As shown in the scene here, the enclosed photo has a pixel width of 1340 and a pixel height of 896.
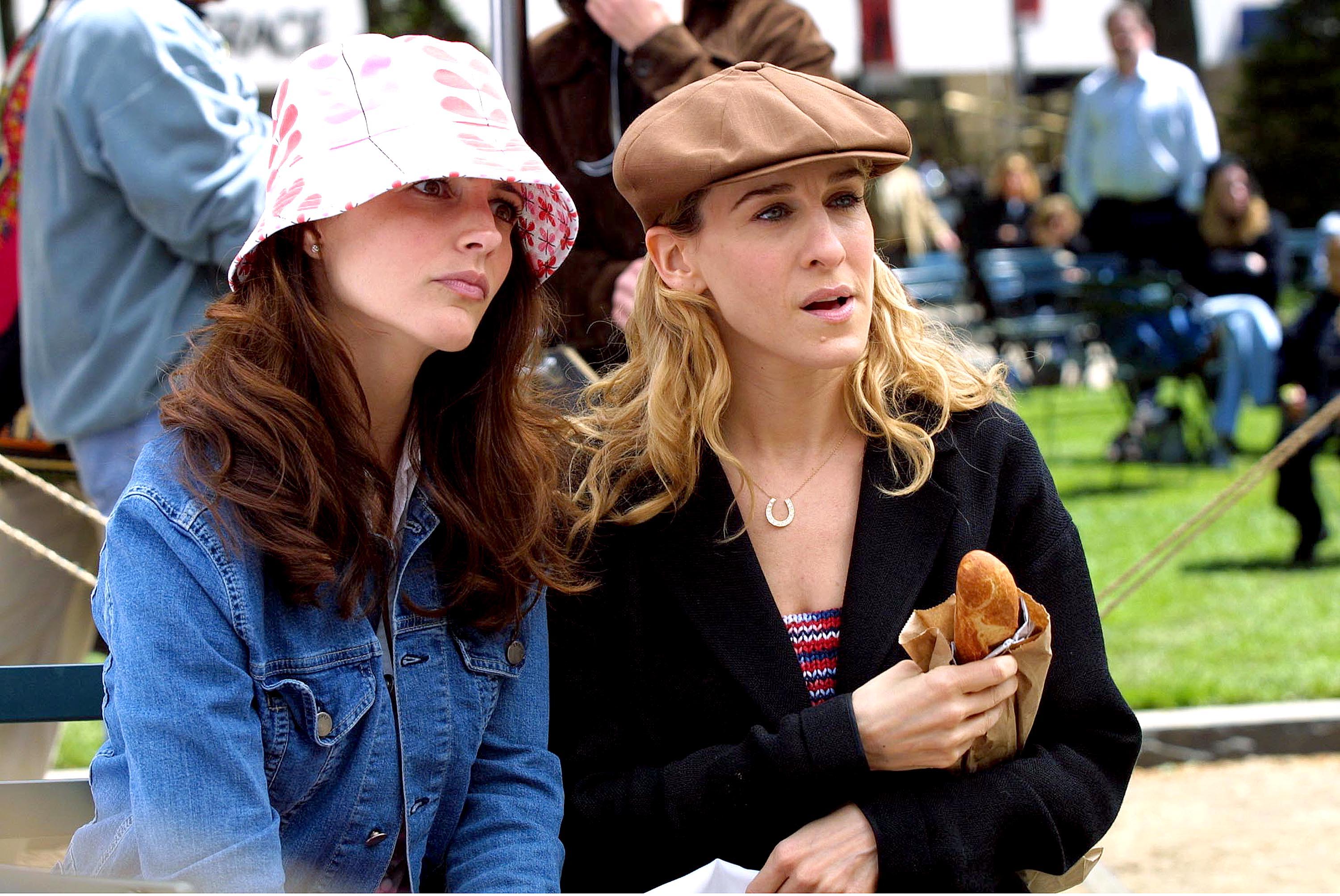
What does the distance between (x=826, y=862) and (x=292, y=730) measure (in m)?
0.70

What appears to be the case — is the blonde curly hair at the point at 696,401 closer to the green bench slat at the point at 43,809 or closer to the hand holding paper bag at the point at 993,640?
the hand holding paper bag at the point at 993,640

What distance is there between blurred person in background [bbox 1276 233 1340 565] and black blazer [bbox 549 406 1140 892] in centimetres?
485

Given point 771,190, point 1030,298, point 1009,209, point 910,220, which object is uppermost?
point 771,190

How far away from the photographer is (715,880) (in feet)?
6.12

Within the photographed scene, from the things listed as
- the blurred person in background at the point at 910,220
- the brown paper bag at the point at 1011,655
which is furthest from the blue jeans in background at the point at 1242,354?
the brown paper bag at the point at 1011,655

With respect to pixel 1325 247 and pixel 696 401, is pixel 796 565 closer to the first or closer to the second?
pixel 696 401

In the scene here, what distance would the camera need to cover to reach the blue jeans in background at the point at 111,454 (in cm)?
314

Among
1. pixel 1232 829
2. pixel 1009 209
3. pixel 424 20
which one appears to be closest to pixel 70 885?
pixel 1232 829

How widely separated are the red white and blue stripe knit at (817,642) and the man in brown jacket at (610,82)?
95 centimetres

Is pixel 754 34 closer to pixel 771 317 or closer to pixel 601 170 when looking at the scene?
pixel 601 170

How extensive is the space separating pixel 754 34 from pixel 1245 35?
18936 millimetres

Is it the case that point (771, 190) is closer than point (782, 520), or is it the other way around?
point (771, 190)

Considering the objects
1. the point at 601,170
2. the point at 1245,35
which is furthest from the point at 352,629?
the point at 1245,35

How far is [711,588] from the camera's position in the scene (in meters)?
2.06
